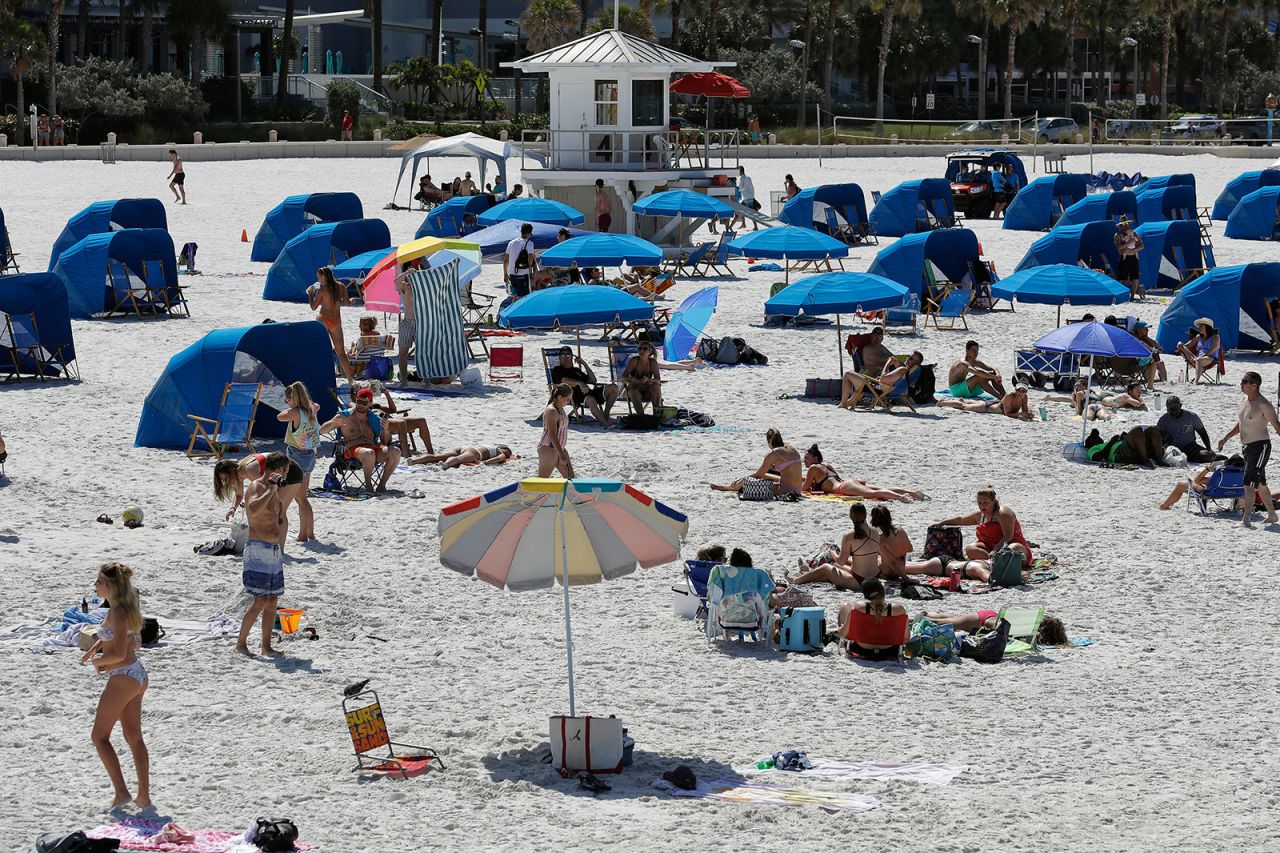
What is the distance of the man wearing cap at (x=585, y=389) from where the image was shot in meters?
18.7

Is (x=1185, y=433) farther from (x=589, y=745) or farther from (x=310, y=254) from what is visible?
(x=310, y=254)

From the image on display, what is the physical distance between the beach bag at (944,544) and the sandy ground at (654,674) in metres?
0.70

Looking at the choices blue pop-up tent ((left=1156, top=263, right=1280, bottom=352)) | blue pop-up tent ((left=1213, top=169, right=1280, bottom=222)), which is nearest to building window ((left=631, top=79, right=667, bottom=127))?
blue pop-up tent ((left=1213, top=169, right=1280, bottom=222))

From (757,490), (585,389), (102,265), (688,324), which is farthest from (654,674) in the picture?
(102,265)

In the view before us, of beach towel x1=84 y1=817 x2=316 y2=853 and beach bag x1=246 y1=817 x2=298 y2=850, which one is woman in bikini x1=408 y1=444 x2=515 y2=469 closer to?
beach towel x1=84 y1=817 x2=316 y2=853

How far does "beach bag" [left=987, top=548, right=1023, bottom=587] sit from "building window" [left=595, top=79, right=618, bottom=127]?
24232 millimetres

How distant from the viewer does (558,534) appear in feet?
32.4

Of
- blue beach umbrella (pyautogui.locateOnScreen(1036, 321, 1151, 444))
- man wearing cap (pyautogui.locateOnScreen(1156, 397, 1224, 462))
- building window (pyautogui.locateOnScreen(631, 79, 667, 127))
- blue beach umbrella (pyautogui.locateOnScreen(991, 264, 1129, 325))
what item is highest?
building window (pyautogui.locateOnScreen(631, 79, 667, 127))

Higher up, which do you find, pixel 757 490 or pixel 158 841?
pixel 757 490

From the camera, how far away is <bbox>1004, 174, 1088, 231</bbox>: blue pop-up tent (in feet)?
132

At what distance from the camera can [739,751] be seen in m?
9.82

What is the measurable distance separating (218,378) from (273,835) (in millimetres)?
9485

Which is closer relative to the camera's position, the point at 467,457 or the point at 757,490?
the point at 757,490

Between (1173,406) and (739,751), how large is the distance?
29.5 ft
